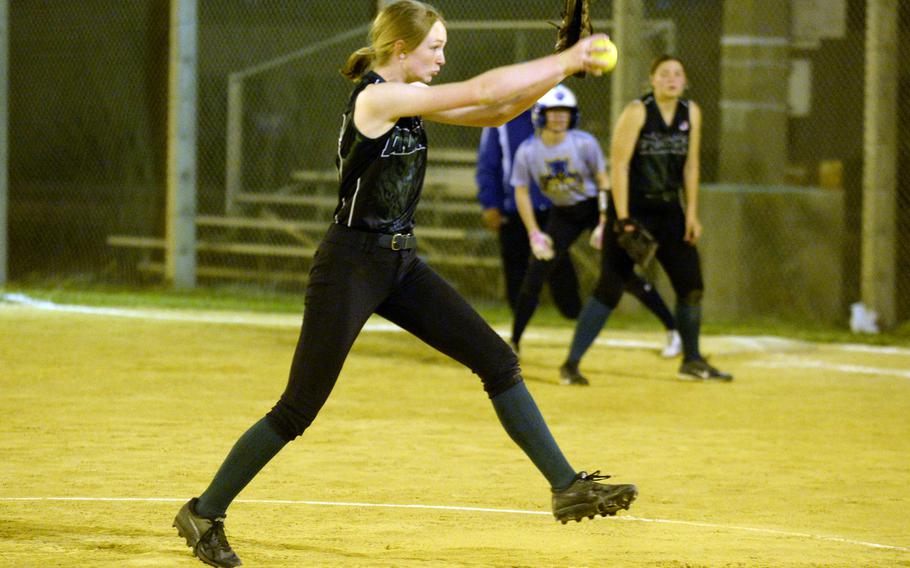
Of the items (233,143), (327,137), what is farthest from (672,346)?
(327,137)

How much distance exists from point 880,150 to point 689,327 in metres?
3.84

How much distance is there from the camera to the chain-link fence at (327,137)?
44.8 feet

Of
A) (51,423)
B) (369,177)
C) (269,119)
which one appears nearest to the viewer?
(369,177)

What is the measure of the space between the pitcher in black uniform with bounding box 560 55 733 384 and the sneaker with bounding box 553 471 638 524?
4.35 meters

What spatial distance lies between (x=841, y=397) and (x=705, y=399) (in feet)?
3.07

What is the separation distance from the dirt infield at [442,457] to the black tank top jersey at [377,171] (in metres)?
1.19

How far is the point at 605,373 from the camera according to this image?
10297mm

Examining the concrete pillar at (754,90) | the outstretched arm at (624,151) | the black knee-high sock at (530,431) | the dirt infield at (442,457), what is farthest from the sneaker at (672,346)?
the black knee-high sock at (530,431)

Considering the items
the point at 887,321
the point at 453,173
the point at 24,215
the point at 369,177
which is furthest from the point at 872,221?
the point at 24,215

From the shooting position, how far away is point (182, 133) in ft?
51.1

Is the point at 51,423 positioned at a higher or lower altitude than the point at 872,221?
lower

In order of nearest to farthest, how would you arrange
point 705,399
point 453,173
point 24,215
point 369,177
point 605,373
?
point 369,177 < point 705,399 < point 605,373 < point 453,173 < point 24,215

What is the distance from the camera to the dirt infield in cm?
534

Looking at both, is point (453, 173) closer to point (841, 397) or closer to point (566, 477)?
point (841, 397)
